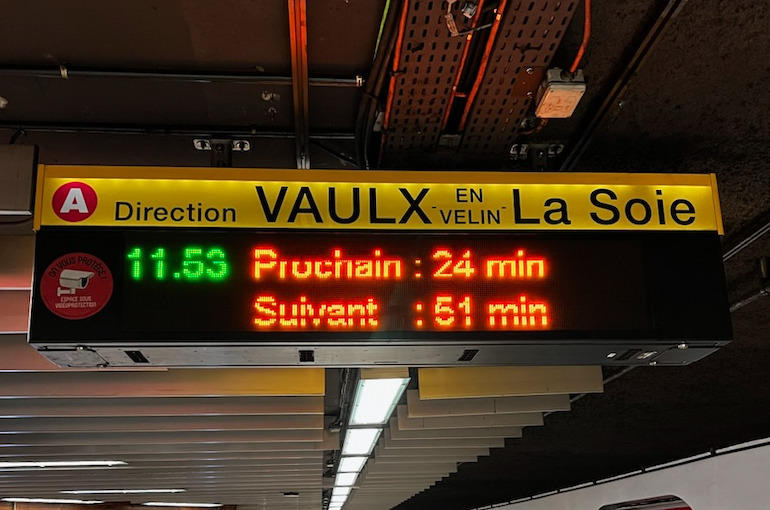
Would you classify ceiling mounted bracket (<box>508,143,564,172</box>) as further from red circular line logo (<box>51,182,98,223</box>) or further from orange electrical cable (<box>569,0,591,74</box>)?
red circular line logo (<box>51,182,98,223</box>)

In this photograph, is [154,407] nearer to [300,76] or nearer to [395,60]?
Result: [300,76]

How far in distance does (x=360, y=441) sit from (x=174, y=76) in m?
5.69

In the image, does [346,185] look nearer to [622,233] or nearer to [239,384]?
[622,233]

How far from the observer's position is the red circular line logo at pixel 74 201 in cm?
280

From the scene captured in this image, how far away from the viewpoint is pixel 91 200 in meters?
2.84

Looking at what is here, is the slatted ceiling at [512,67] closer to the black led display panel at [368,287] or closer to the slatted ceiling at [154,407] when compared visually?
the black led display panel at [368,287]

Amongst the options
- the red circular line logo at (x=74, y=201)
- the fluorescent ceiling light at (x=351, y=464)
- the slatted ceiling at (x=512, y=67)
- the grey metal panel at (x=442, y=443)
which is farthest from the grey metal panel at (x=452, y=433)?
the red circular line logo at (x=74, y=201)

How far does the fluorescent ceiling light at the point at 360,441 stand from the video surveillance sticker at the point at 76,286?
16.3 feet

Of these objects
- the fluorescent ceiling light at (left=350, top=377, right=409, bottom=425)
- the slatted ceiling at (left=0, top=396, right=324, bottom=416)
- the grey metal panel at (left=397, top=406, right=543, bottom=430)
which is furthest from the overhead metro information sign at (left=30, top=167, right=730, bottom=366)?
the grey metal panel at (left=397, top=406, right=543, bottom=430)

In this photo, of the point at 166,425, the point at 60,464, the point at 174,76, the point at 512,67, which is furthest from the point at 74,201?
the point at 60,464

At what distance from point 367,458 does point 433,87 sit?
7.31 metres

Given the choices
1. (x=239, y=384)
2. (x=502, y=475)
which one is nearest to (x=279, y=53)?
(x=239, y=384)

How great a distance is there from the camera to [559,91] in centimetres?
293

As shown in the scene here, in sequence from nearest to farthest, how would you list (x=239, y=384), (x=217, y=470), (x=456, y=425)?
(x=239, y=384) < (x=456, y=425) < (x=217, y=470)
